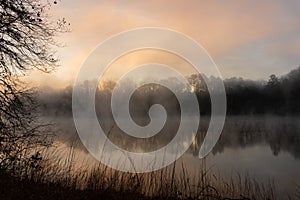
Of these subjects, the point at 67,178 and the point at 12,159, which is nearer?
the point at 12,159

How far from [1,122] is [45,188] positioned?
437 cm

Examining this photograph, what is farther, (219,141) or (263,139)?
(263,139)

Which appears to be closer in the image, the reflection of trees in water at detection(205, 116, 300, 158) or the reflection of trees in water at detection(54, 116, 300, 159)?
the reflection of trees in water at detection(54, 116, 300, 159)

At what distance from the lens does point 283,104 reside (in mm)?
86000

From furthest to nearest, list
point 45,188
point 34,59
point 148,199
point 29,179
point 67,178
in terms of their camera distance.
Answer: point 34,59 → point 67,178 → point 29,179 → point 148,199 → point 45,188

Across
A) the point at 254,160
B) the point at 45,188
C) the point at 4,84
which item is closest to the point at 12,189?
A: the point at 45,188

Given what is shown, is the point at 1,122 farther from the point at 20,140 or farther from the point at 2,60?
the point at 2,60

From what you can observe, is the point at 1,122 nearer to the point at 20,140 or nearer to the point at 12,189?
the point at 20,140

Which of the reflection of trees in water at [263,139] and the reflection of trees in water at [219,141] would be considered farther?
the reflection of trees in water at [263,139]

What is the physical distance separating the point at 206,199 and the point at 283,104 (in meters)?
82.2

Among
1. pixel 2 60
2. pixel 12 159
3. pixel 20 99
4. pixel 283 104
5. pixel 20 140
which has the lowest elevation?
pixel 12 159

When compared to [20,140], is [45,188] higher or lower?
lower

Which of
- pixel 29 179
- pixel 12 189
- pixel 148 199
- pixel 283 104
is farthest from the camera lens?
pixel 283 104

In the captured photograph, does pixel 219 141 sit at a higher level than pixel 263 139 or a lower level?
lower
